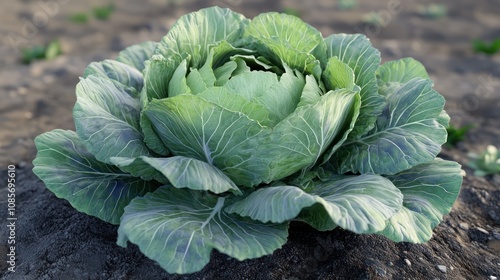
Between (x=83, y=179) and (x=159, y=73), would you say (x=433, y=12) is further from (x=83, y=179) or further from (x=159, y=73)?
(x=83, y=179)

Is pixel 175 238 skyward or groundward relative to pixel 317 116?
groundward

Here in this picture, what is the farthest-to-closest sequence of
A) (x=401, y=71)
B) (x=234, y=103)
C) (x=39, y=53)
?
(x=39, y=53), (x=401, y=71), (x=234, y=103)

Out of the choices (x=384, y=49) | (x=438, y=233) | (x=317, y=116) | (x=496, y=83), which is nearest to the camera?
(x=317, y=116)

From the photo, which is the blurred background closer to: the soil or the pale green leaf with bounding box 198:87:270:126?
the soil

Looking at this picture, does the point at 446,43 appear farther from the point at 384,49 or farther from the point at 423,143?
the point at 423,143

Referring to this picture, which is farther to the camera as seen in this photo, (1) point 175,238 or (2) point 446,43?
(2) point 446,43

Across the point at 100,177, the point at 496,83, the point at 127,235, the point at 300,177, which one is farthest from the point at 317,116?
the point at 496,83

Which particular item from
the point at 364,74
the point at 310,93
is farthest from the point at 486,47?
the point at 310,93

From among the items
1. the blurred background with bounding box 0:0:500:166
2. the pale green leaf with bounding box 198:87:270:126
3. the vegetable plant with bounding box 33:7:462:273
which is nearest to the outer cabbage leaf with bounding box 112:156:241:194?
the vegetable plant with bounding box 33:7:462:273
